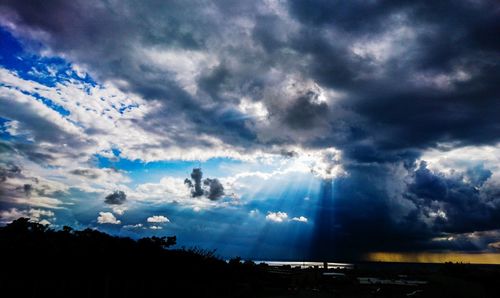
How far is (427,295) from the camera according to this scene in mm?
51250

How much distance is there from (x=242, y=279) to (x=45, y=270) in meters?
38.2

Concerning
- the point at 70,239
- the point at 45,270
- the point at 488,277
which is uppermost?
the point at 70,239

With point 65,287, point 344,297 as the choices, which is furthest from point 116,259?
point 344,297

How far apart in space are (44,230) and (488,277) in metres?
57.3

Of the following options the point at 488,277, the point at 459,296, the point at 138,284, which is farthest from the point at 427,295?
the point at 138,284

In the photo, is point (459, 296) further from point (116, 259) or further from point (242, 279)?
point (116, 259)

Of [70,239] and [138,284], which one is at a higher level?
[70,239]

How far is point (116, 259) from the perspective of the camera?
20.1 metres

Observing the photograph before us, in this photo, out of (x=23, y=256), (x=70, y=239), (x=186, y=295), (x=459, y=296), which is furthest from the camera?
(x=459, y=296)

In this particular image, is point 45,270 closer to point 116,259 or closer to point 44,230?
point 116,259

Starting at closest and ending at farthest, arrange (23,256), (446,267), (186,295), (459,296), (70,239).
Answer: (23,256)
(70,239)
(186,295)
(459,296)
(446,267)

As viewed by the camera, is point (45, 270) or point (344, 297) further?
point (344, 297)

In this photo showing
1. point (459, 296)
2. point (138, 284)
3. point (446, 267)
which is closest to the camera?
point (138, 284)

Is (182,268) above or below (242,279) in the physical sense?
above
